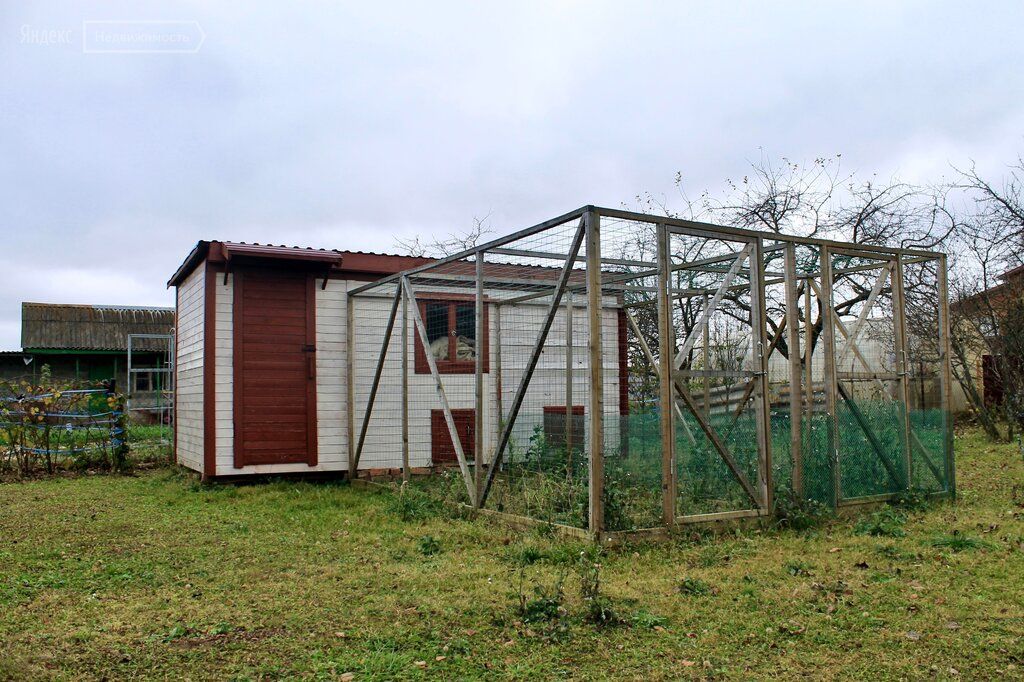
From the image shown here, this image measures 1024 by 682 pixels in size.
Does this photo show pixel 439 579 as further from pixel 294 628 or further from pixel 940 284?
pixel 940 284

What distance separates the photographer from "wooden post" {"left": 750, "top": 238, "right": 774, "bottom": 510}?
697cm

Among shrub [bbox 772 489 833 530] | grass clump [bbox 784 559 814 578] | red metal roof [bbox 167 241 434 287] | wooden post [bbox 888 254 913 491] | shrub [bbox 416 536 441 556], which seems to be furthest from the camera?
red metal roof [bbox 167 241 434 287]

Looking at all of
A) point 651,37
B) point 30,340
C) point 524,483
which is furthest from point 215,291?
point 30,340

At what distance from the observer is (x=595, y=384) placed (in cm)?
618

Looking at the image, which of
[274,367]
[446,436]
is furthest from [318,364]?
[446,436]

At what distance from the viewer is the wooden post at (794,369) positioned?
24.0ft

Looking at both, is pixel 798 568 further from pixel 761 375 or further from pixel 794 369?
pixel 794 369

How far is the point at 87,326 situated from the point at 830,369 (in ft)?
87.3

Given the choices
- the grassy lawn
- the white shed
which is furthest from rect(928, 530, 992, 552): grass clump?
the white shed

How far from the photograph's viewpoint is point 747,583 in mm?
5336

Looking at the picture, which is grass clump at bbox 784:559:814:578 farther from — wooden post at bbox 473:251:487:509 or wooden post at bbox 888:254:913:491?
wooden post at bbox 473:251:487:509

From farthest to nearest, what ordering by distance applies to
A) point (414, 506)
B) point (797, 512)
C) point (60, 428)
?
point (60, 428) < point (414, 506) < point (797, 512)

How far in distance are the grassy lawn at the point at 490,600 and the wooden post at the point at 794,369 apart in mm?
624

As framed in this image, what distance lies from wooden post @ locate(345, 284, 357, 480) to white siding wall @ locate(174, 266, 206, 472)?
72.6 inches
